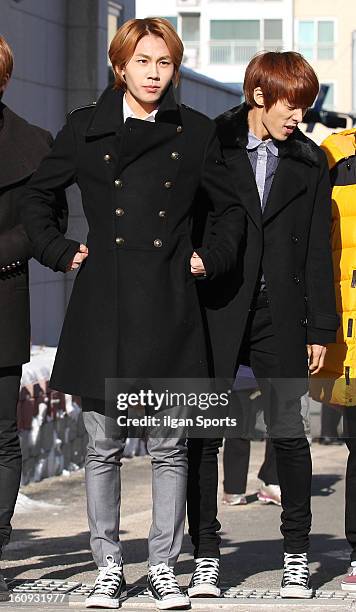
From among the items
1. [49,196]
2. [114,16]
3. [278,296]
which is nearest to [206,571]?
[278,296]

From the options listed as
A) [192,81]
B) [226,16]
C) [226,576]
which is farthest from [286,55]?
[226,16]

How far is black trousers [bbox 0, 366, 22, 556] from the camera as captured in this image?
5.98 metres

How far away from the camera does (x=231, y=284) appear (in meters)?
6.00

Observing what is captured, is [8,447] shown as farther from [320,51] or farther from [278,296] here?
[320,51]

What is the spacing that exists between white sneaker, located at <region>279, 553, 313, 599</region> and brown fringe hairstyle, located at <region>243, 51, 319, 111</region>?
162 centimetres

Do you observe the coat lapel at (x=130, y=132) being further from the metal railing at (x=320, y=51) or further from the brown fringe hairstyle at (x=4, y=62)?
the metal railing at (x=320, y=51)

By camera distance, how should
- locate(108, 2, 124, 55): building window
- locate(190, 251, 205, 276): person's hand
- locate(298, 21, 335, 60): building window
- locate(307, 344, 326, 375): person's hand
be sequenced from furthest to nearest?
locate(298, 21, 335, 60): building window
locate(108, 2, 124, 55): building window
locate(307, 344, 326, 375): person's hand
locate(190, 251, 205, 276): person's hand

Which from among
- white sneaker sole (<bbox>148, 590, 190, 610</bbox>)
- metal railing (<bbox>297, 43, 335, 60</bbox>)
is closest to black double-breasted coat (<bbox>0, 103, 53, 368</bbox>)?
white sneaker sole (<bbox>148, 590, 190, 610</bbox>)

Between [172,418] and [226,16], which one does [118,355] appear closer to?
[172,418]

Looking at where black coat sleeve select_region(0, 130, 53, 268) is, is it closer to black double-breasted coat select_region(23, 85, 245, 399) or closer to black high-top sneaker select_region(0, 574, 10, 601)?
black double-breasted coat select_region(23, 85, 245, 399)

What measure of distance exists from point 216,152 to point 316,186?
0.44 metres

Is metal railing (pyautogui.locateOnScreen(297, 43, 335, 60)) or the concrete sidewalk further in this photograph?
metal railing (pyautogui.locateOnScreen(297, 43, 335, 60))

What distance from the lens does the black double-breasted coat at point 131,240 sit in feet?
18.7

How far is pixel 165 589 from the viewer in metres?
5.71
